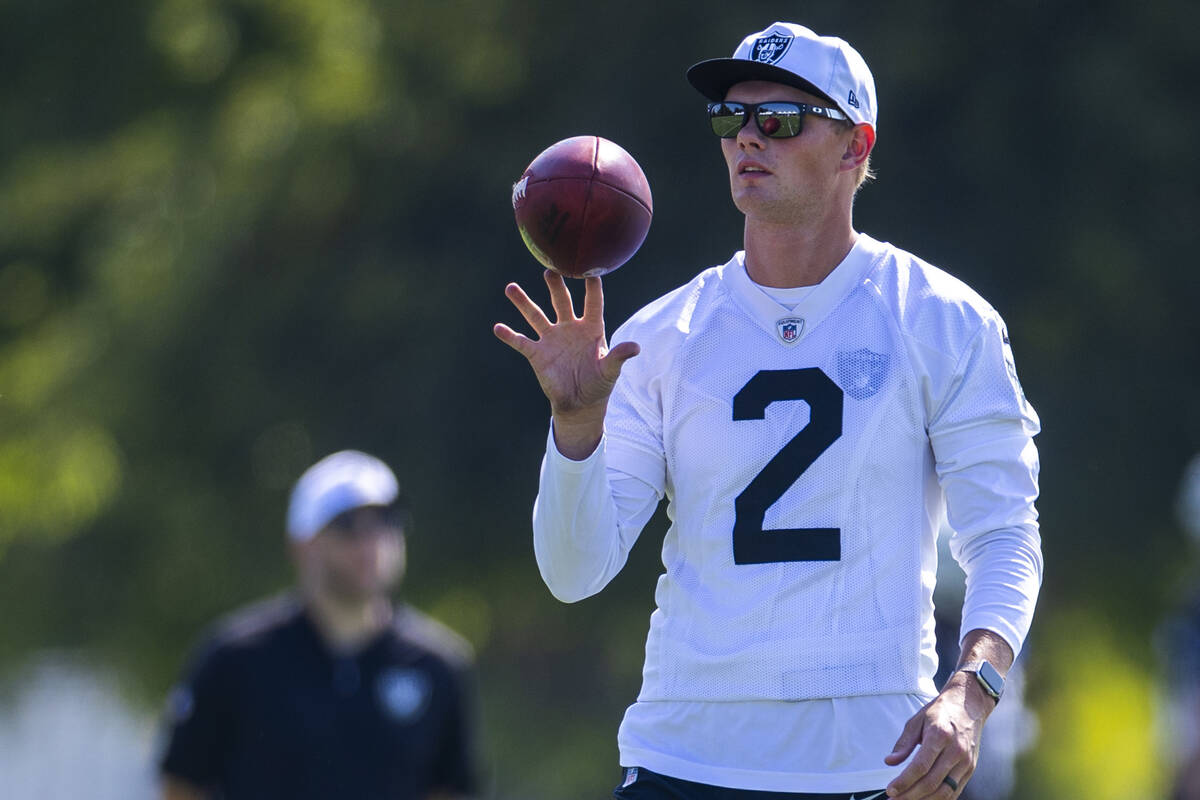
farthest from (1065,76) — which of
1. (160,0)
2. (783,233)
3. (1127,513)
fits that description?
(783,233)

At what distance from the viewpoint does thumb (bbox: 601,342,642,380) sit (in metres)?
4.22

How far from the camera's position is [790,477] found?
14.3 ft

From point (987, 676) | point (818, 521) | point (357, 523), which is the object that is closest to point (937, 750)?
point (987, 676)

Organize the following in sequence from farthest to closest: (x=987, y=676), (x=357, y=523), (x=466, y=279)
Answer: (x=466, y=279) → (x=357, y=523) → (x=987, y=676)

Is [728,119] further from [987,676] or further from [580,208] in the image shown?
[987,676]

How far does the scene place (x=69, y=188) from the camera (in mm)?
13570

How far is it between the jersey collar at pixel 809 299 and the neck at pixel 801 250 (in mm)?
30

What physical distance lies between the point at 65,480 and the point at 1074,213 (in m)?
6.76

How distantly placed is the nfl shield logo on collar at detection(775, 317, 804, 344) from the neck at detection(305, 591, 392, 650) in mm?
3047

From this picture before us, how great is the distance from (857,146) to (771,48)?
0.34 metres

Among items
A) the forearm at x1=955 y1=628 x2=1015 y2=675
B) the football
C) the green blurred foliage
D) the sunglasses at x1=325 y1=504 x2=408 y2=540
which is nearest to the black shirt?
the sunglasses at x1=325 y1=504 x2=408 y2=540

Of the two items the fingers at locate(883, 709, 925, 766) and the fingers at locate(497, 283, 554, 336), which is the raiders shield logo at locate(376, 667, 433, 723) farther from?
the fingers at locate(883, 709, 925, 766)

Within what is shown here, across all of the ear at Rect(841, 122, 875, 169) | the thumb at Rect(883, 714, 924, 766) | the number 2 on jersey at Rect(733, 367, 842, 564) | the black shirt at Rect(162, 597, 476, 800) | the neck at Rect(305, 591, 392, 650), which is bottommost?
the black shirt at Rect(162, 597, 476, 800)

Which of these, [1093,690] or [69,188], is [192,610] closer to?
[69,188]
